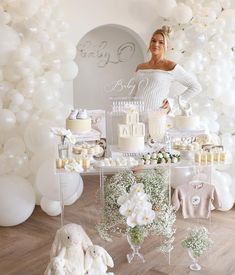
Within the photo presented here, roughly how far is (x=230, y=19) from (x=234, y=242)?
8.12ft

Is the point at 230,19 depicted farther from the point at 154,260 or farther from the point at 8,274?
the point at 8,274

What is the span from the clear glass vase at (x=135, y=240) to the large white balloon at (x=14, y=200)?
1.24 metres

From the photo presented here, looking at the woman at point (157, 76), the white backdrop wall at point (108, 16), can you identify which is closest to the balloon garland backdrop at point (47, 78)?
the white backdrop wall at point (108, 16)

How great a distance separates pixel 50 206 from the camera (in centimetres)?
451

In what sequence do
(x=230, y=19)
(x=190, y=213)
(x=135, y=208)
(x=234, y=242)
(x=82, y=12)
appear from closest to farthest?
(x=135, y=208) → (x=190, y=213) → (x=234, y=242) → (x=230, y=19) → (x=82, y=12)

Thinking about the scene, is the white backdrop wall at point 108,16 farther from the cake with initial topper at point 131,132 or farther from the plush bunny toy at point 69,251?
the plush bunny toy at point 69,251

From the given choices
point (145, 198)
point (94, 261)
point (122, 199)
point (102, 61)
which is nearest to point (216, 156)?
point (145, 198)

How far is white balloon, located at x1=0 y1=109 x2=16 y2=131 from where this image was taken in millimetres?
4066

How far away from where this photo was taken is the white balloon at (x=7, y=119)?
13.3 feet

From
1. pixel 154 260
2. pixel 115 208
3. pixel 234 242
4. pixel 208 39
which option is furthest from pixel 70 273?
pixel 208 39

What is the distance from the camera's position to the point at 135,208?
10.6 feet

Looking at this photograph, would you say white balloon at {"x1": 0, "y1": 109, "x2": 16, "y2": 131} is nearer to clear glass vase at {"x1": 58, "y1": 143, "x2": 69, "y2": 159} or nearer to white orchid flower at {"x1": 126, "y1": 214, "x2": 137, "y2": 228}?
clear glass vase at {"x1": 58, "y1": 143, "x2": 69, "y2": 159}

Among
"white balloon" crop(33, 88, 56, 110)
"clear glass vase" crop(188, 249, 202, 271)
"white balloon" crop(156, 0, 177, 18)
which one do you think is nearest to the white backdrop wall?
"white balloon" crop(156, 0, 177, 18)

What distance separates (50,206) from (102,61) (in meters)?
2.55
